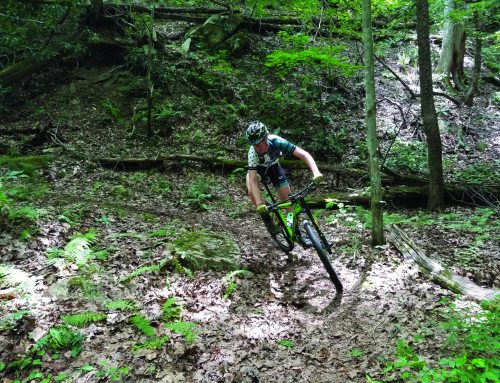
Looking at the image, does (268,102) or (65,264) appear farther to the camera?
(268,102)

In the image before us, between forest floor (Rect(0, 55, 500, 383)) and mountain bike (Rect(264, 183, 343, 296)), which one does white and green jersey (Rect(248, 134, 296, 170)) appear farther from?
forest floor (Rect(0, 55, 500, 383))

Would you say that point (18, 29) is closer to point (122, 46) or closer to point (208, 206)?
point (122, 46)

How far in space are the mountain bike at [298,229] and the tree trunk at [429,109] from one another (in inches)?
186

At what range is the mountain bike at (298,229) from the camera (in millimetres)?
5555

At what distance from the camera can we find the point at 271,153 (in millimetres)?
6613

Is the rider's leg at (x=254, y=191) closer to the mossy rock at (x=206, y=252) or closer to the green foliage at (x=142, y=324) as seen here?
the mossy rock at (x=206, y=252)

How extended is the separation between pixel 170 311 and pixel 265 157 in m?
3.18

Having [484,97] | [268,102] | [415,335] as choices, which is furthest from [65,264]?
[484,97]

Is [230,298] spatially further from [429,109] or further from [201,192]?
[429,109]

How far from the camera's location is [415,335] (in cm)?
414

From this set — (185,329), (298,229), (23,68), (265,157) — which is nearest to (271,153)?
(265,157)

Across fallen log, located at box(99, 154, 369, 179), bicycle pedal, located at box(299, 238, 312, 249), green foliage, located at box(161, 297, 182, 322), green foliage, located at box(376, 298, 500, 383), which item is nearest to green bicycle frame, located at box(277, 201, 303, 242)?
bicycle pedal, located at box(299, 238, 312, 249)

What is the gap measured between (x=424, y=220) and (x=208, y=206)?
5.55 metres

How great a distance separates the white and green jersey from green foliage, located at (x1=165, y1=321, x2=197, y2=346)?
3.05 meters
